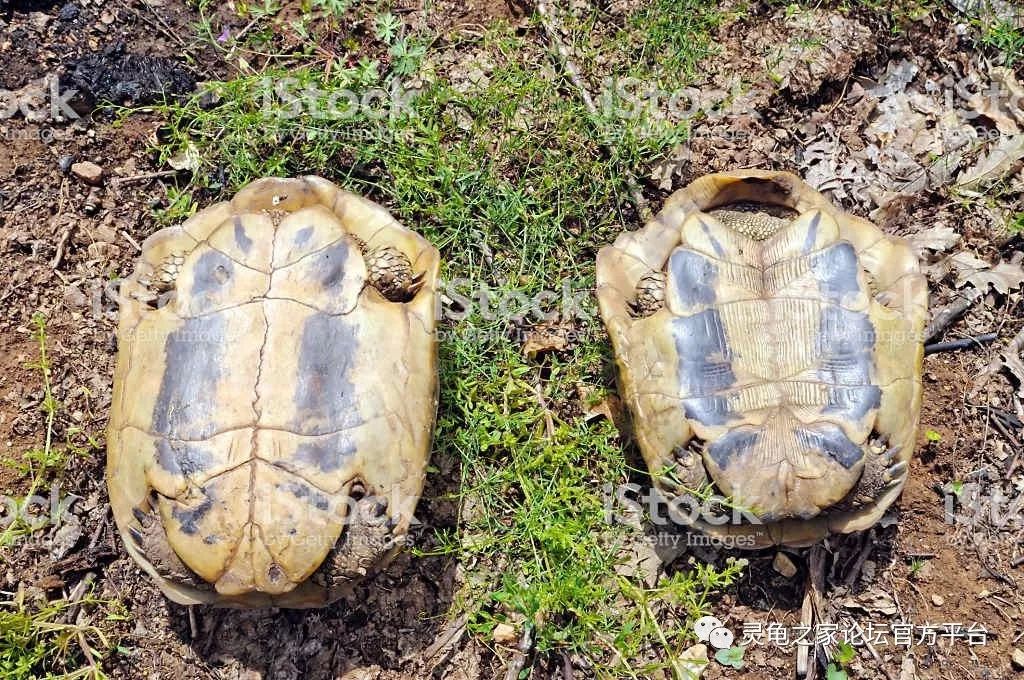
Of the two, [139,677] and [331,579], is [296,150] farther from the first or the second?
[139,677]

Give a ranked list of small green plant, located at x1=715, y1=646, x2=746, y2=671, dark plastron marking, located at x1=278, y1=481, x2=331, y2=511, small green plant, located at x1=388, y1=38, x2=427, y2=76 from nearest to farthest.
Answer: dark plastron marking, located at x1=278, y1=481, x2=331, y2=511
small green plant, located at x1=715, y1=646, x2=746, y2=671
small green plant, located at x1=388, y1=38, x2=427, y2=76

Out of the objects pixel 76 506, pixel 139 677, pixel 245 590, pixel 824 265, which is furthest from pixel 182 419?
pixel 824 265

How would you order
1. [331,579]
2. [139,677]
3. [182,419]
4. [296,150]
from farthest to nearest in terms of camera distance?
[296,150]
[139,677]
[331,579]
[182,419]

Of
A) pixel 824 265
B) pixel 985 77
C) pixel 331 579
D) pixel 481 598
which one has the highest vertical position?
pixel 985 77

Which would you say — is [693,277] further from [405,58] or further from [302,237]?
[405,58]

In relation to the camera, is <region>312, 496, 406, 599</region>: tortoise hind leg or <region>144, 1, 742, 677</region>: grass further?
<region>144, 1, 742, 677</region>: grass

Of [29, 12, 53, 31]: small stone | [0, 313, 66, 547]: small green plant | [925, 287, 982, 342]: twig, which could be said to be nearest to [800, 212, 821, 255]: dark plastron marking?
[925, 287, 982, 342]: twig

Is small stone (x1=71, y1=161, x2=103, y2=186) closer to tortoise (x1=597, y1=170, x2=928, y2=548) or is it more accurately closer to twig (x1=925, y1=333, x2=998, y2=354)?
tortoise (x1=597, y1=170, x2=928, y2=548)
